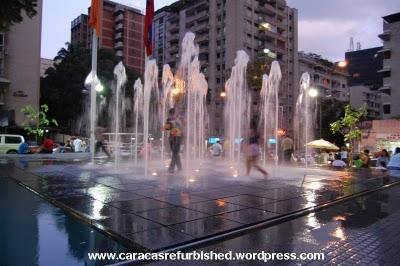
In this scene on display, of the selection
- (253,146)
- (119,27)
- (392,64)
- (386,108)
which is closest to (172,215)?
(253,146)

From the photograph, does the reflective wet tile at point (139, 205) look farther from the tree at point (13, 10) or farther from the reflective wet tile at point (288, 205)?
the tree at point (13, 10)

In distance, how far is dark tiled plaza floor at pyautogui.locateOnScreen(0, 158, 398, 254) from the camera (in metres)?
5.18

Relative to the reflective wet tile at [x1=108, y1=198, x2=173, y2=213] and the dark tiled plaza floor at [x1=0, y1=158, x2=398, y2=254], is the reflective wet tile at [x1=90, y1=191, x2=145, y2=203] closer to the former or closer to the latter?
the dark tiled plaza floor at [x1=0, y1=158, x2=398, y2=254]

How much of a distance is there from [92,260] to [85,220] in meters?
1.49

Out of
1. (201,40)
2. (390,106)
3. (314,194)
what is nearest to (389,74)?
(390,106)

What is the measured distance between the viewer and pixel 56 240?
16.0ft

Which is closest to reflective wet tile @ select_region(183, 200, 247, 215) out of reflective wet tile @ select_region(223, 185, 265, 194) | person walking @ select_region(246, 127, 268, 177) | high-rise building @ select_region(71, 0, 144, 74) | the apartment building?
reflective wet tile @ select_region(223, 185, 265, 194)

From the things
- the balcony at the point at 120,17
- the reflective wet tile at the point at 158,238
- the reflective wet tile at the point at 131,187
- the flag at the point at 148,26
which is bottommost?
the reflective wet tile at the point at 158,238

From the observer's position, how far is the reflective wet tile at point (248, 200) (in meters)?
7.09

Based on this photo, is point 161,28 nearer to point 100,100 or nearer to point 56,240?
point 100,100

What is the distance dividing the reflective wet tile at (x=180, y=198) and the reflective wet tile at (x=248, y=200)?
20.9 inches

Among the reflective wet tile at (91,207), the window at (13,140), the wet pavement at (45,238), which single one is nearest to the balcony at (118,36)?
the window at (13,140)

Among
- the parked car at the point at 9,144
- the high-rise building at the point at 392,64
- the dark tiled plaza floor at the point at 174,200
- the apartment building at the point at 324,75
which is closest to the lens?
the dark tiled plaza floor at the point at 174,200

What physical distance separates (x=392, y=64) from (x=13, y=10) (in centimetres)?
5508
